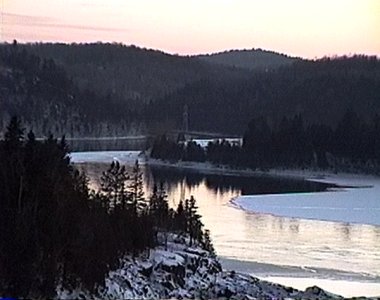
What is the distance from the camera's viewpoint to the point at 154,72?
123812 millimetres

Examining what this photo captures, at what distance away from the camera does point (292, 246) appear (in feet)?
71.1

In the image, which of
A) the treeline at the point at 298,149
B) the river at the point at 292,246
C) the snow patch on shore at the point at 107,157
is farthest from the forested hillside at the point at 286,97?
the river at the point at 292,246

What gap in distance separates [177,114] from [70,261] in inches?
3190

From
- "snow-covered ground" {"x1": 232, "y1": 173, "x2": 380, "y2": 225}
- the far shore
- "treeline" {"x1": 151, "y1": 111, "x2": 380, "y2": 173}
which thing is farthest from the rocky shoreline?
"treeline" {"x1": 151, "y1": 111, "x2": 380, "y2": 173}

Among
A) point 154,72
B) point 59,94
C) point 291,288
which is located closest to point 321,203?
point 291,288

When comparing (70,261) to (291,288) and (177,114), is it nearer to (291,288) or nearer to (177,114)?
(291,288)

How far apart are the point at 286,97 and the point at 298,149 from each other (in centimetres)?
2798

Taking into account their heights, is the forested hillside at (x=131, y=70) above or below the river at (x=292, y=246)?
above

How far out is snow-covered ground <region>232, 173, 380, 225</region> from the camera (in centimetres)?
2894

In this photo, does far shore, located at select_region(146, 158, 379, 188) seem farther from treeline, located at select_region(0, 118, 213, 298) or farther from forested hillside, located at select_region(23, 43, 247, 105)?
forested hillside, located at select_region(23, 43, 247, 105)

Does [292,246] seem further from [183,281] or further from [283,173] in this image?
[283,173]

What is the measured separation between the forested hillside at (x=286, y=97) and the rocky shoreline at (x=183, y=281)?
165 feet

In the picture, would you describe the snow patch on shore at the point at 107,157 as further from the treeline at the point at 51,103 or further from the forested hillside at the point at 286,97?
the forested hillside at the point at 286,97

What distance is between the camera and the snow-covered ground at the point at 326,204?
28936 millimetres
